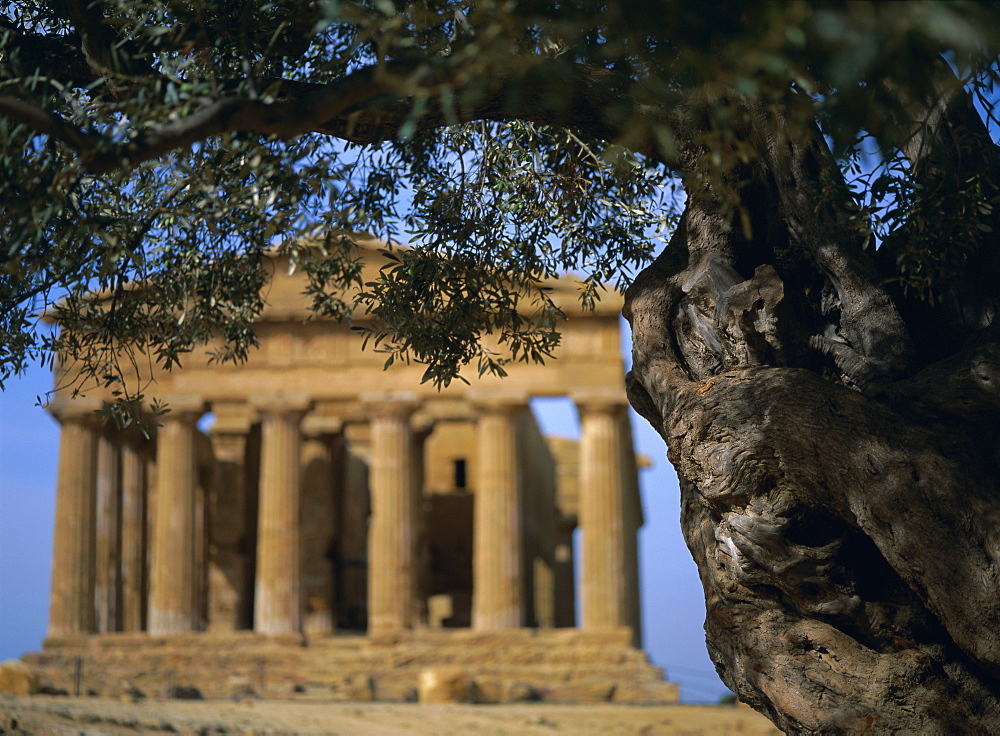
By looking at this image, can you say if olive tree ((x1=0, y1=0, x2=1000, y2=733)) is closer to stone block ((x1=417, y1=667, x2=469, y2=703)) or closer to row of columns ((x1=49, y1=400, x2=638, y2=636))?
stone block ((x1=417, y1=667, x2=469, y2=703))

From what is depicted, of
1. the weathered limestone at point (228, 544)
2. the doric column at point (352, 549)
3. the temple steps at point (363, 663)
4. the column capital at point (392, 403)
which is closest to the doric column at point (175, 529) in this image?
the temple steps at point (363, 663)

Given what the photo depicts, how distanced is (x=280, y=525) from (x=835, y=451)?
2428 centimetres

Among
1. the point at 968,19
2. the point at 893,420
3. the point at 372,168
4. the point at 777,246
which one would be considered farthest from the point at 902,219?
the point at 372,168

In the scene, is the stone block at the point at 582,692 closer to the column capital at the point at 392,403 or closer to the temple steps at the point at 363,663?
the temple steps at the point at 363,663

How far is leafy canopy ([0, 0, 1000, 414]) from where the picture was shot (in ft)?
15.8

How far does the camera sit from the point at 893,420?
21.1 ft

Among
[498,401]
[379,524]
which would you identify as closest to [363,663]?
[379,524]

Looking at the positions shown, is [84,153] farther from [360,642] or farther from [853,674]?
[360,642]

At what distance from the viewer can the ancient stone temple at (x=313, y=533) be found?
26.8 metres

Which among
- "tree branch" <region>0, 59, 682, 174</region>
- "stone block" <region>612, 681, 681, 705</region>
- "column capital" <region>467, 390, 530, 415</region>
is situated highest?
"column capital" <region>467, 390, 530, 415</region>

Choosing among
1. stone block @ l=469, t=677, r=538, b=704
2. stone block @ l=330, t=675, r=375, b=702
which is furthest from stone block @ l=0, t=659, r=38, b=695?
stone block @ l=469, t=677, r=538, b=704

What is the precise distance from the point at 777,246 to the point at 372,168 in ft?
11.9

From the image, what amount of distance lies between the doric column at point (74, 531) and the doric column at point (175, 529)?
152 centimetres

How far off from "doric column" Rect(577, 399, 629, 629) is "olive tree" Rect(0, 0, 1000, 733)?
19656 millimetres
